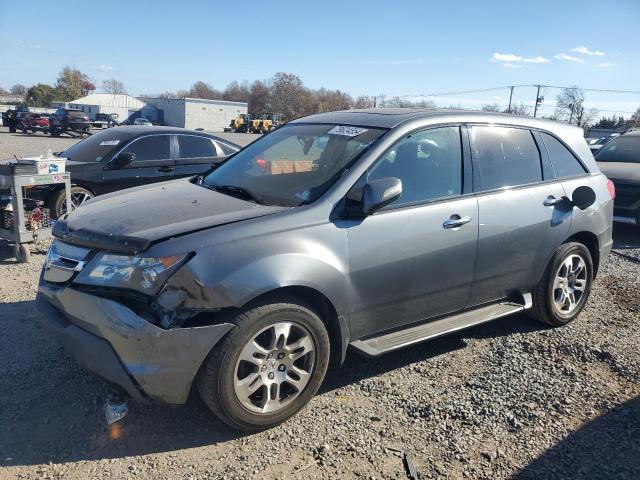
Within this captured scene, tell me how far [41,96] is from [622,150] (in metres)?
109

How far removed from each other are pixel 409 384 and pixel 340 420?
2.24ft

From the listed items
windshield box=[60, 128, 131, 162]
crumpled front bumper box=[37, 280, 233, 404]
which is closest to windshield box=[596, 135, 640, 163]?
windshield box=[60, 128, 131, 162]

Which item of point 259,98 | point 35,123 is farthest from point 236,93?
point 35,123

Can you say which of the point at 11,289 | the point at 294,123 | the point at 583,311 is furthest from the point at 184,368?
the point at 583,311

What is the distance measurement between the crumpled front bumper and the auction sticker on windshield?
5.70 ft

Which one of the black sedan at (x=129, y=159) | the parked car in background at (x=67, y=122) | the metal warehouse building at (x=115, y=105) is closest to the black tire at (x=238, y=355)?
the black sedan at (x=129, y=159)

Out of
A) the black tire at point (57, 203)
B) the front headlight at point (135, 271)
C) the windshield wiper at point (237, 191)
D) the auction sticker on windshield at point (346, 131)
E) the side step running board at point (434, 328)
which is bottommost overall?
the side step running board at point (434, 328)

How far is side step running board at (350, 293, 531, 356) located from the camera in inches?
137

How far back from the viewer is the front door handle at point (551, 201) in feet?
14.5

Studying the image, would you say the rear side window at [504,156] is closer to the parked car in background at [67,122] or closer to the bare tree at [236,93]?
the parked car in background at [67,122]

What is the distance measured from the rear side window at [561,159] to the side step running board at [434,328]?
1160 millimetres

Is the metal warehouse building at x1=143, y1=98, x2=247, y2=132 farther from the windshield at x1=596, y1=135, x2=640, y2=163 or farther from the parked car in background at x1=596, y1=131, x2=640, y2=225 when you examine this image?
the parked car in background at x1=596, y1=131, x2=640, y2=225

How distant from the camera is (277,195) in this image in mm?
3576

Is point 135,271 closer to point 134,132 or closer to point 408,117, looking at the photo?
point 408,117
